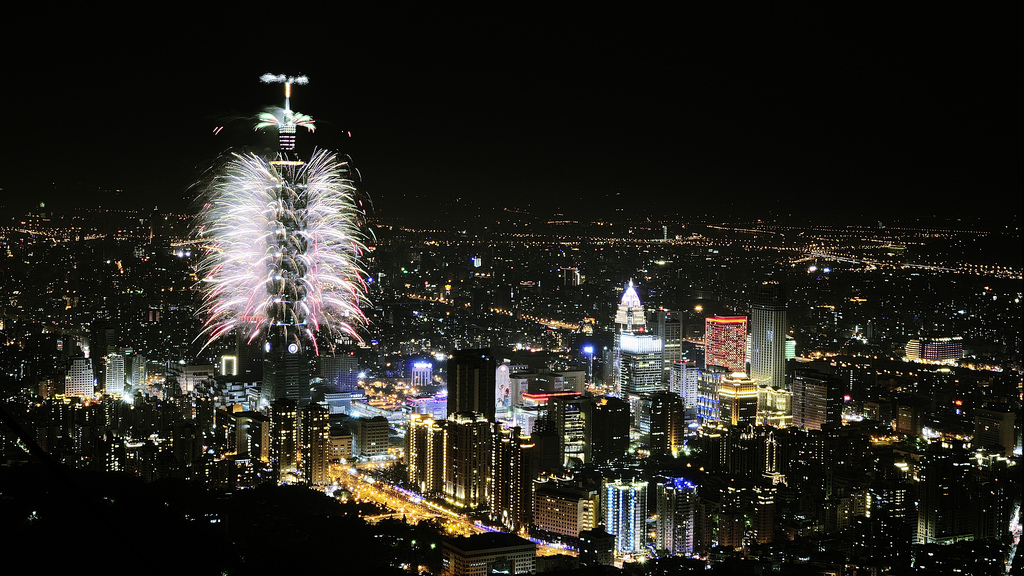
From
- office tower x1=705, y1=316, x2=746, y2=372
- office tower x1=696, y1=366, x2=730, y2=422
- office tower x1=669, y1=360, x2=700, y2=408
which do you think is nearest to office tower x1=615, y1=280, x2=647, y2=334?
office tower x1=669, y1=360, x2=700, y2=408

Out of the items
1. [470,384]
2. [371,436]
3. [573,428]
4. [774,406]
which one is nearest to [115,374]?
[371,436]

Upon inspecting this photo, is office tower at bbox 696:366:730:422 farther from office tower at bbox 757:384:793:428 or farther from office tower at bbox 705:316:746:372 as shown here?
office tower at bbox 757:384:793:428

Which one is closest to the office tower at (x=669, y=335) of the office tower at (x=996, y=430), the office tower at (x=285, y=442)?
the office tower at (x=996, y=430)

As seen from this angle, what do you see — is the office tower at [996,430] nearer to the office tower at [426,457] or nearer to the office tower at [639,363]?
the office tower at [639,363]

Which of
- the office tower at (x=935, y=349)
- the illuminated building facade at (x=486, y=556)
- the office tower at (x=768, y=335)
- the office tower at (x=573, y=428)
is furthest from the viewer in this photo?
the office tower at (x=768, y=335)

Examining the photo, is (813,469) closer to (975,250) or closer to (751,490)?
(751,490)

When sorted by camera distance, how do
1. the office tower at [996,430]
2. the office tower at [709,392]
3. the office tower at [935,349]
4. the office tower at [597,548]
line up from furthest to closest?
the office tower at [709,392], the office tower at [935,349], the office tower at [996,430], the office tower at [597,548]

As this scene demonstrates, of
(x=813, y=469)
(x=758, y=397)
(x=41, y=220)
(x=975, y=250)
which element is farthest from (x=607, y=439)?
(x=41, y=220)
